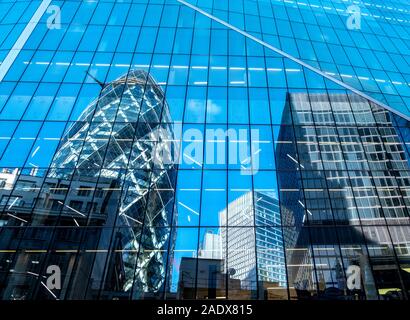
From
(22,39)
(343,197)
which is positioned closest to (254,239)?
(343,197)

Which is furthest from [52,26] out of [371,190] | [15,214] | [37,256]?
[371,190]

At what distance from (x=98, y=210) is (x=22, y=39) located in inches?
652

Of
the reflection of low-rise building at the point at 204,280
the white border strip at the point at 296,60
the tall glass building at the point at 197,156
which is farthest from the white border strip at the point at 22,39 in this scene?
the reflection of low-rise building at the point at 204,280

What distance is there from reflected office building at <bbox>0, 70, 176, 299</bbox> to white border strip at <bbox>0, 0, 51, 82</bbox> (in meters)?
7.57

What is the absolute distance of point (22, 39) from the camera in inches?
1009

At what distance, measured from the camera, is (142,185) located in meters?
18.4

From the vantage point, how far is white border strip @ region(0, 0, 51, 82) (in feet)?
77.5

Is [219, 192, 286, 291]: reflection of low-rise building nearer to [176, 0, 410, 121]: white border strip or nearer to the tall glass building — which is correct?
the tall glass building

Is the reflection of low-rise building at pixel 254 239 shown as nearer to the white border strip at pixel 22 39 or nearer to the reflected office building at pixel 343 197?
the reflected office building at pixel 343 197

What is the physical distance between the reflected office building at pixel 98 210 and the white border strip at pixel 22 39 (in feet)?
24.8

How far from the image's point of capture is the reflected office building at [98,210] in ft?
50.5

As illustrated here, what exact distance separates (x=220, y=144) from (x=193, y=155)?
5.81 feet

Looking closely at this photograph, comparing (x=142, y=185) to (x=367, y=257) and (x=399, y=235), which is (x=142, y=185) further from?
(x=399, y=235)

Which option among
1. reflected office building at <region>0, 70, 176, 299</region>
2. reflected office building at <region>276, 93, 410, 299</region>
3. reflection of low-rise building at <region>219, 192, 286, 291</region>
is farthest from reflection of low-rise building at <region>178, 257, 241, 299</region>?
reflected office building at <region>276, 93, 410, 299</region>
